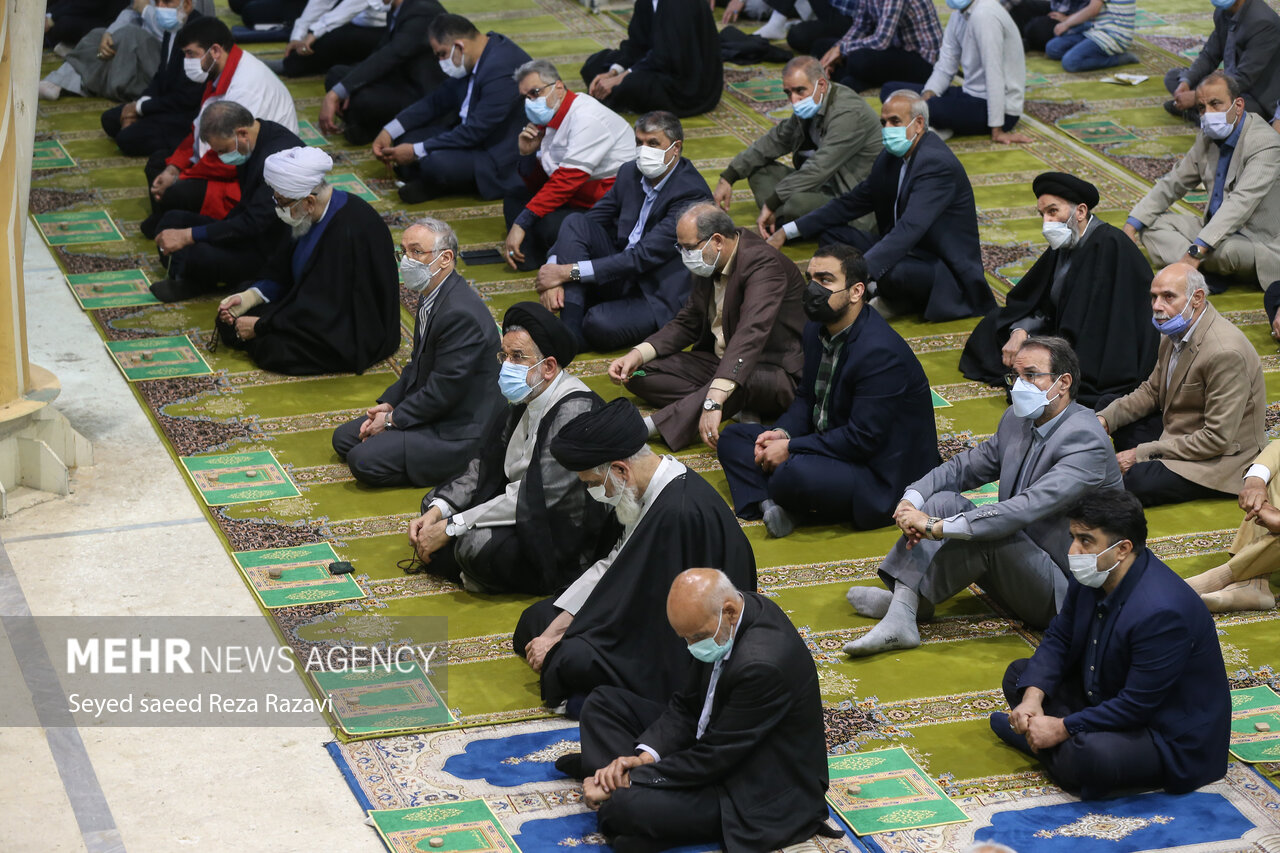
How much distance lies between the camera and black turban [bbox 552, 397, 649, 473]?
4.79 m

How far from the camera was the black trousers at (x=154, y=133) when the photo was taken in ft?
30.9

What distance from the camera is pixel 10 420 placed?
6.08 meters

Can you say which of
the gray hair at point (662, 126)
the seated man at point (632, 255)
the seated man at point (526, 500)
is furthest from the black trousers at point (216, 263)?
the seated man at point (526, 500)

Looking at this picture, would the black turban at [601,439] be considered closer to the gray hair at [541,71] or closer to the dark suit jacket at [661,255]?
the dark suit jacket at [661,255]

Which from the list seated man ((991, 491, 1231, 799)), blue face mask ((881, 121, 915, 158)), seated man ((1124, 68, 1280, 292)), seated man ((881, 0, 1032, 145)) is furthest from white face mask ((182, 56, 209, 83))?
seated man ((991, 491, 1231, 799))

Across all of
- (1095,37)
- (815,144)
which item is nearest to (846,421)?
(815,144)

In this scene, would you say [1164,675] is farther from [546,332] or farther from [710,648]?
[546,332]

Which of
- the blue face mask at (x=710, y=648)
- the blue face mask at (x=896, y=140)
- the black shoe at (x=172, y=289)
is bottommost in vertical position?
the black shoe at (x=172, y=289)

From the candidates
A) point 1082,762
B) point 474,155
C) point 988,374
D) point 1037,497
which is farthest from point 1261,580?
point 474,155

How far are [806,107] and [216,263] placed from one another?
2697mm

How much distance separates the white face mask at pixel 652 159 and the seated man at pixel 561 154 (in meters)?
0.69

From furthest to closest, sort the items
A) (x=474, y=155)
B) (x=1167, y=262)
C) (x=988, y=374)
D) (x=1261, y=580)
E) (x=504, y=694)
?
(x=474, y=155) < (x=1167, y=262) < (x=988, y=374) < (x=1261, y=580) < (x=504, y=694)

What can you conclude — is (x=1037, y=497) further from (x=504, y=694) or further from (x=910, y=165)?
(x=910, y=165)

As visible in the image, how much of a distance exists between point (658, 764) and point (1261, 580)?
226 cm
